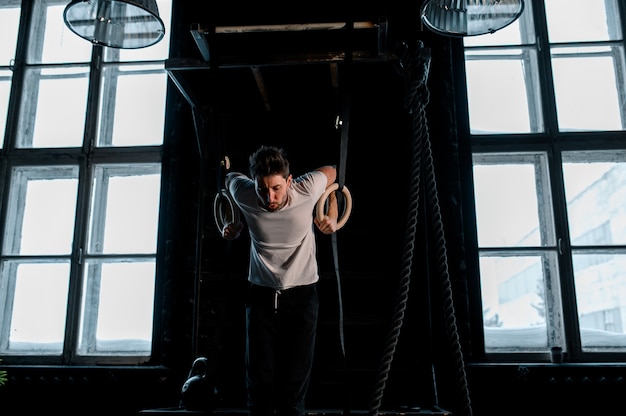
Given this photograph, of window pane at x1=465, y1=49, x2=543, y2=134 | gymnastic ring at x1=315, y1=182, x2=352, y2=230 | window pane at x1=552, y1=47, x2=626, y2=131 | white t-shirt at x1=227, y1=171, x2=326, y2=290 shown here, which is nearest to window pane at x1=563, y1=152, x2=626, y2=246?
window pane at x1=552, y1=47, x2=626, y2=131

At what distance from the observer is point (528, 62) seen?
418 cm

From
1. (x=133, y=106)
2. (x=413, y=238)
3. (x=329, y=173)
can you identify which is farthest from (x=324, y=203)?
(x=133, y=106)

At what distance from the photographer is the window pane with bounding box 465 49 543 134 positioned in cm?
405

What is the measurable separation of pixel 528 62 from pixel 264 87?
2037 millimetres

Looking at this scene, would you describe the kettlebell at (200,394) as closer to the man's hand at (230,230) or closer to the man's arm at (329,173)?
the man's hand at (230,230)

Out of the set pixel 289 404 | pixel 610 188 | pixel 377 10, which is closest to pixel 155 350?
pixel 289 404

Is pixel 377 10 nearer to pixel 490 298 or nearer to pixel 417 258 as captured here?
pixel 417 258

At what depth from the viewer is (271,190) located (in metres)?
2.69

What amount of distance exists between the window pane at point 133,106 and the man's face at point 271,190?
1.74 meters

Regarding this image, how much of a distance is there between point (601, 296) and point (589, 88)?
4.98ft

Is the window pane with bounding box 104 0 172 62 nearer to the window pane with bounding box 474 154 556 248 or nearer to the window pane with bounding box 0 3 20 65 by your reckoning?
the window pane with bounding box 0 3 20 65

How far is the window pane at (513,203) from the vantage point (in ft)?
12.7

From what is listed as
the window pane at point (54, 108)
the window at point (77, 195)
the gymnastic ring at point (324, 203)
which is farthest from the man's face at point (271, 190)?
the window pane at point (54, 108)

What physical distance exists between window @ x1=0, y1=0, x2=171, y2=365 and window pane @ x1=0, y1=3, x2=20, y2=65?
12 mm
